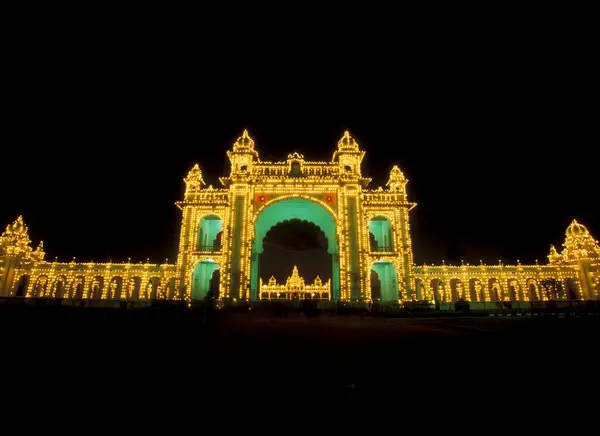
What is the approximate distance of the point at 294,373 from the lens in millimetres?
4574

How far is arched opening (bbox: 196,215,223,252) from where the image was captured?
1337 inches

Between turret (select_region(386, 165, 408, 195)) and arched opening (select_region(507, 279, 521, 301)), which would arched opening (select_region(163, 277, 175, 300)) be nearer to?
turret (select_region(386, 165, 408, 195))

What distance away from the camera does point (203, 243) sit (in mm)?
34875

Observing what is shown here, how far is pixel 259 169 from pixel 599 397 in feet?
105

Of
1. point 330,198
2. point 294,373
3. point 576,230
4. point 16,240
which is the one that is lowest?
point 294,373

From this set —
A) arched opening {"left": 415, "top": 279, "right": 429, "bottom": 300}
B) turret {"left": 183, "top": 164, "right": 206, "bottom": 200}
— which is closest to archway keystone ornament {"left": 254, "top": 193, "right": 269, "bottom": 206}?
turret {"left": 183, "top": 164, "right": 206, "bottom": 200}

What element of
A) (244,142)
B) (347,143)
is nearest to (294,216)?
(244,142)

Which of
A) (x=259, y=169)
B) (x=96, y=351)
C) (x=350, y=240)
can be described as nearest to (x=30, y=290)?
(x=259, y=169)

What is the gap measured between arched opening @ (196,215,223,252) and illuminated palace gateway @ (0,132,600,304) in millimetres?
240

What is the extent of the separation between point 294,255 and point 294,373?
5098cm

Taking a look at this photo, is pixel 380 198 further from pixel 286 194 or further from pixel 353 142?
pixel 286 194

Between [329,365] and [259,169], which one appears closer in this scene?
Result: [329,365]

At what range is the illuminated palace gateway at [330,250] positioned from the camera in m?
31.4

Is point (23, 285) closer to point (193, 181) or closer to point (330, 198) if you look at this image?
point (193, 181)
